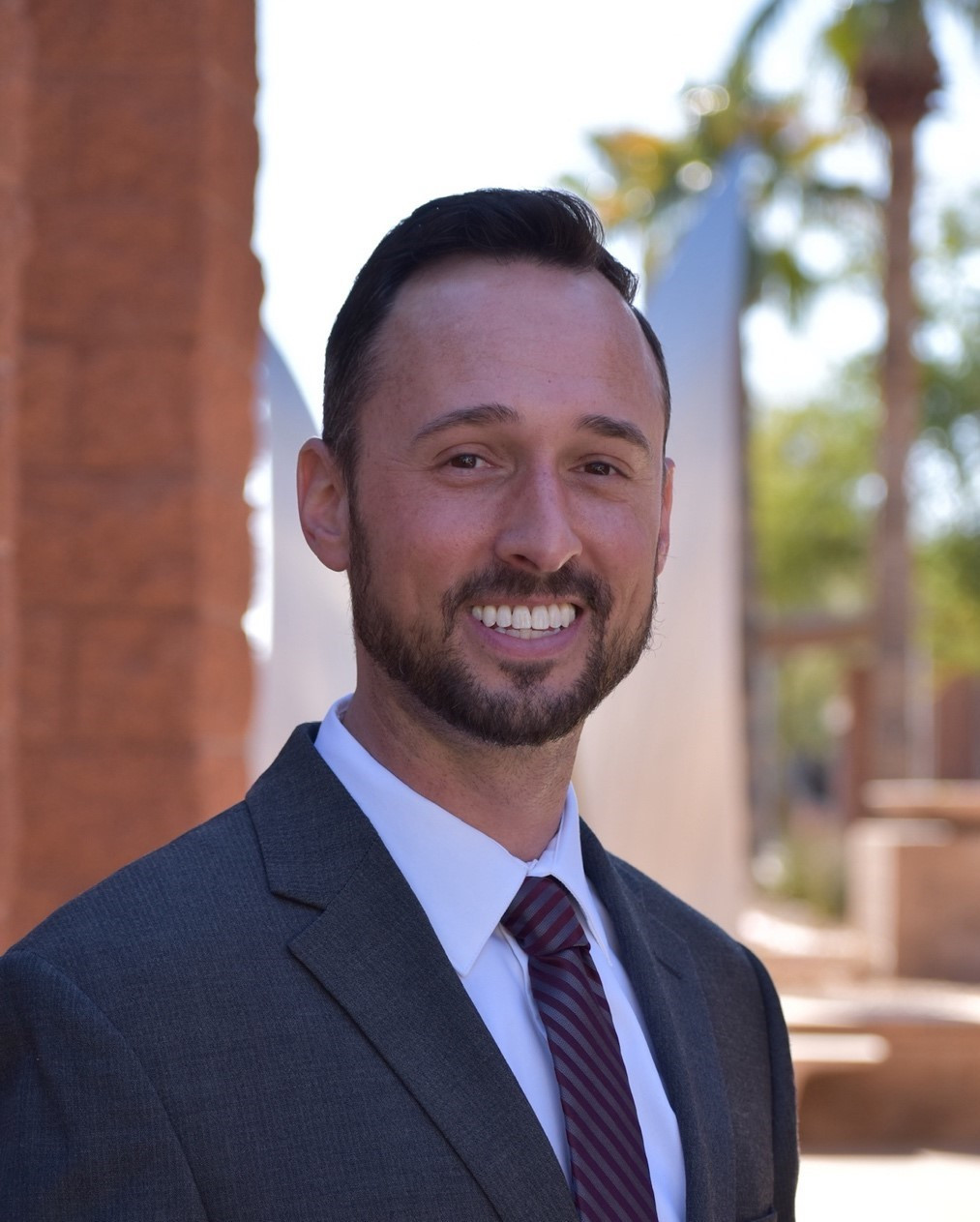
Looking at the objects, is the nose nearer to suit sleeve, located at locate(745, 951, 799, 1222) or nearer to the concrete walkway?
suit sleeve, located at locate(745, 951, 799, 1222)

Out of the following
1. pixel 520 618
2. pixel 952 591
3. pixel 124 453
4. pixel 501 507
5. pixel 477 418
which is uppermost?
pixel 952 591

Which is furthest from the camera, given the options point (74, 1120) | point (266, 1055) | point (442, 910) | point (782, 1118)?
point (782, 1118)

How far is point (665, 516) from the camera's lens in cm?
229

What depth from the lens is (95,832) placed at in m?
3.28

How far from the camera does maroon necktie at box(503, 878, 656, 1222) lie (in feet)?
5.70

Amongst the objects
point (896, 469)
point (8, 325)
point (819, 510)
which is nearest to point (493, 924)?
point (8, 325)

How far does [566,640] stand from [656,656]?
5.88 m

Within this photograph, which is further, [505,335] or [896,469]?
[896,469]

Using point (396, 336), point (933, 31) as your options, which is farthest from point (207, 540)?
point (933, 31)

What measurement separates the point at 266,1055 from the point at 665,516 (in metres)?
1.02

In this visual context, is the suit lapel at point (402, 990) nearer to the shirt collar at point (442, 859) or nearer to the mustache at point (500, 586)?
the shirt collar at point (442, 859)

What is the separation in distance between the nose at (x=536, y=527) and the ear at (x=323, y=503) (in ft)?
0.89

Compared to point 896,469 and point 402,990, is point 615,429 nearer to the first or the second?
point 402,990

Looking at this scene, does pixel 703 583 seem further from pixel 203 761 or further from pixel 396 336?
pixel 396 336
